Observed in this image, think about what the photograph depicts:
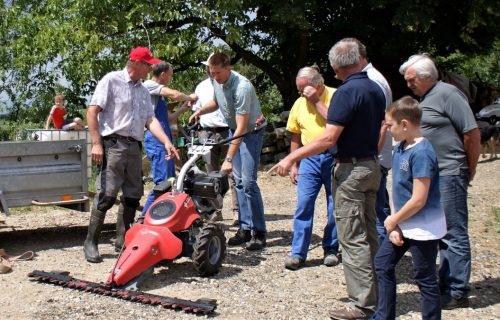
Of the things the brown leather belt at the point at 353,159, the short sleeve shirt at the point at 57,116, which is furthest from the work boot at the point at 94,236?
the short sleeve shirt at the point at 57,116

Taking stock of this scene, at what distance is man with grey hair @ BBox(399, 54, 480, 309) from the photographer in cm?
489

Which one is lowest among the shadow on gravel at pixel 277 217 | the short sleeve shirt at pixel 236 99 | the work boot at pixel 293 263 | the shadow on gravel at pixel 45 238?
the shadow on gravel at pixel 45 238

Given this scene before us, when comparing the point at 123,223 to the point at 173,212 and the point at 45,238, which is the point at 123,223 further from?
the point at 45,238

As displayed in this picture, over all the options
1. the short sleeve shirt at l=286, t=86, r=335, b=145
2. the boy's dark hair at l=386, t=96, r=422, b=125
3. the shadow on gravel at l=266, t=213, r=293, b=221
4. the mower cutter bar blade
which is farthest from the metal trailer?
the boy's dark hair at l=386, t=96, r=422, b=125

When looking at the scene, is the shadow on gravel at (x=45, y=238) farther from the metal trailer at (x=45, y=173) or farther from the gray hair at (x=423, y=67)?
the gray hair at (x=423, y=67)

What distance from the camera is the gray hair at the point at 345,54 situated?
452 centimetres

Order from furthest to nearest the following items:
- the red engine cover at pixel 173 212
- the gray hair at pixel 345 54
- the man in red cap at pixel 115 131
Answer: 1. the man in red cap at pixel 115 131
2. the red engine cover at pixel 173 212
3. the gray hair at pixel 345 54

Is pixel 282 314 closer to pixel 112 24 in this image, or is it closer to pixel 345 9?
pixel 112 24

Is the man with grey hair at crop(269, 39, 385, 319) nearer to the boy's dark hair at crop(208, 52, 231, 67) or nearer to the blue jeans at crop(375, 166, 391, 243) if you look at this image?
the blue jeans at crop(375, 166, 391, 243)

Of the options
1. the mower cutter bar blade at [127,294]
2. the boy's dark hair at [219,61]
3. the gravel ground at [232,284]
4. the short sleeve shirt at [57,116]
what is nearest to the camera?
the mower cutter bar blade at [127,294]

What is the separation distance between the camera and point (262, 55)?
18.2 m

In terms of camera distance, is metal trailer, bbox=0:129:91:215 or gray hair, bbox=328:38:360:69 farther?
metal trailer, bbox=0:129:91:215

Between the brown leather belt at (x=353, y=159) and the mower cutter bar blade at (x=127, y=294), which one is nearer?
the brown leather belt at (x=353, y=159)

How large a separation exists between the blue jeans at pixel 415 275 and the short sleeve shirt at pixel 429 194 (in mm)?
71
